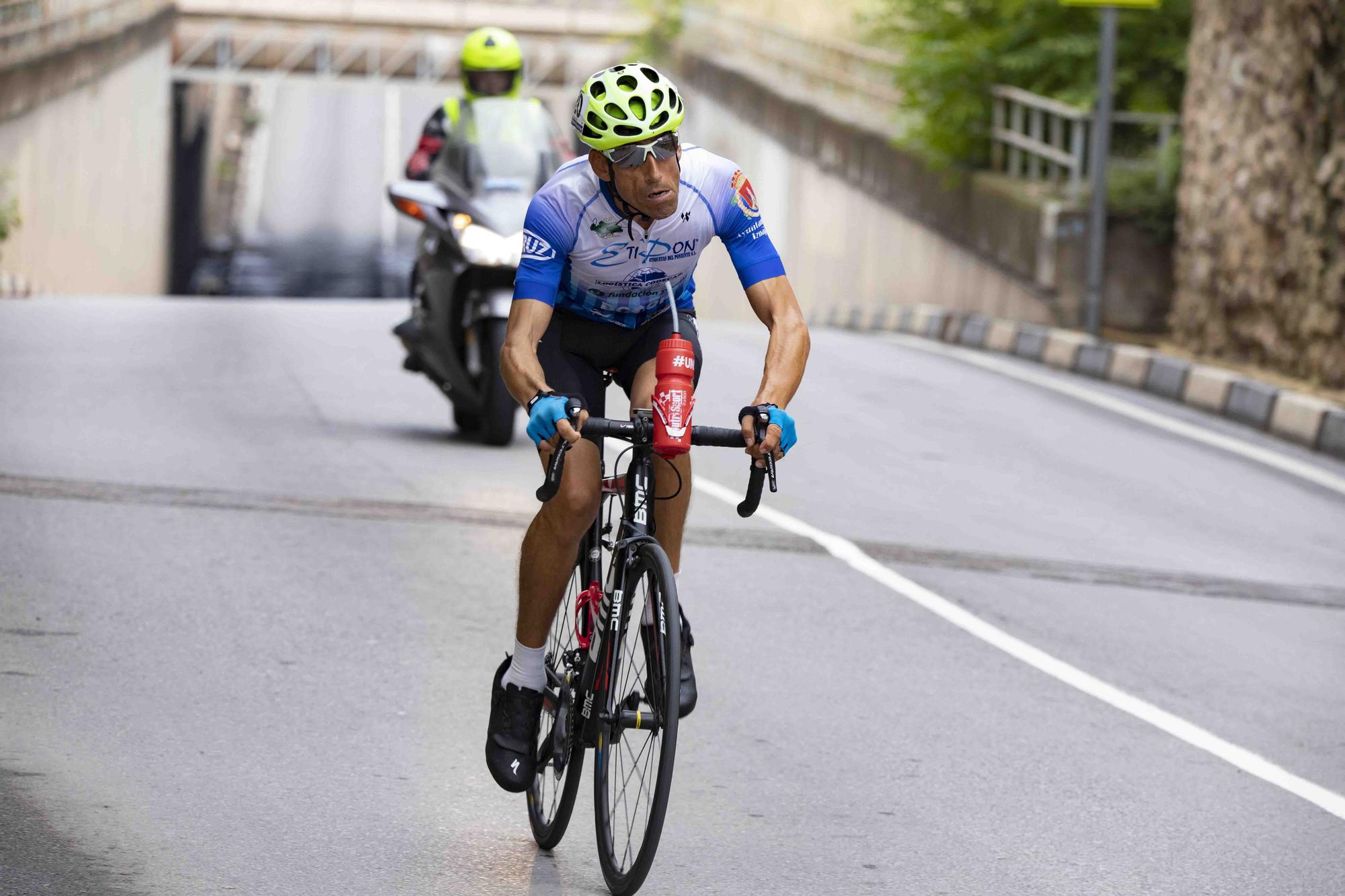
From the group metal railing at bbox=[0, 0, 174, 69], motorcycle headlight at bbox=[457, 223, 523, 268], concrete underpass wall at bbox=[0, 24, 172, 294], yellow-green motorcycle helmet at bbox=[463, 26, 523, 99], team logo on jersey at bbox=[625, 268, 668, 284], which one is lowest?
concrete underpass wall at bbox=[0, 24, 172, 294]

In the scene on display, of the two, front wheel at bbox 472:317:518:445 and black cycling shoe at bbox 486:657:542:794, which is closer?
A: black cycling shoe at bbox 486:657:542:794

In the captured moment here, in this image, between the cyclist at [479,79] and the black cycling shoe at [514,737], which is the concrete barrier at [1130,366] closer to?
the cyclist at [479,79]

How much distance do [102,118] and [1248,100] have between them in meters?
25.3

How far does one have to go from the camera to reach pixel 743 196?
4.81 meters

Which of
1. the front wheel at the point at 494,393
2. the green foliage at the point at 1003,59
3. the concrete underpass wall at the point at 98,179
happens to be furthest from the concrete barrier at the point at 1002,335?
the concrete underpass wall at the point at 98,179

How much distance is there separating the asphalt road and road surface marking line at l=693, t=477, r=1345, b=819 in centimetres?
7

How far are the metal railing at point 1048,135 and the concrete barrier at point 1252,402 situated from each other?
4148 mm

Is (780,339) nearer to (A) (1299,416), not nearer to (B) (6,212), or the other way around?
(A) (1299,416)

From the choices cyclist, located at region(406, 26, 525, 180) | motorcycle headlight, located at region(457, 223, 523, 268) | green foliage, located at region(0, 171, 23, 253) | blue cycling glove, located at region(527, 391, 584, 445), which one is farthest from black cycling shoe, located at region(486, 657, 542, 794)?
green foliage, located at region(0, 171, 23, 253)

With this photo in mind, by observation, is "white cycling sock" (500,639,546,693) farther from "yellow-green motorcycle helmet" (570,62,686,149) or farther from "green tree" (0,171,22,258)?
"green tree" (0,171,22,258)

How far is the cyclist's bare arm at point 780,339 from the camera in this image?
4.57m

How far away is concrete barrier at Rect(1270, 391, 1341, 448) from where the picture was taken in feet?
43.7

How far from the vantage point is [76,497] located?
8.87 m

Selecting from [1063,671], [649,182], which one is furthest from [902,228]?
[649,182]
